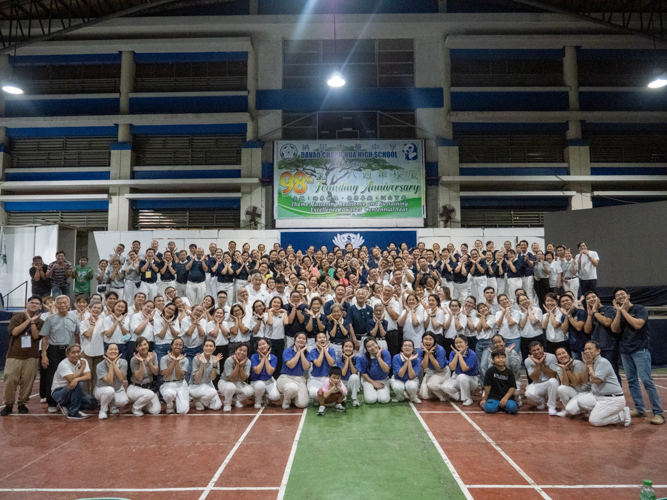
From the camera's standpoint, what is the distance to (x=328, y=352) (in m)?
7.47

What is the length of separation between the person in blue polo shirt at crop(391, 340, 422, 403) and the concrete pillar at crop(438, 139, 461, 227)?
420 inches

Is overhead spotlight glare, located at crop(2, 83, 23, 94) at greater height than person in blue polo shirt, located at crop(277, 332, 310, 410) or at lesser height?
greater

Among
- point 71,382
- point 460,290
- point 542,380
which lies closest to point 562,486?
point 542,380

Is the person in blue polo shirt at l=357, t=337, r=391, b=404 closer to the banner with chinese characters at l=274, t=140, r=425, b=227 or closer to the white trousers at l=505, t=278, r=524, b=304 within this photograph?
the white trousers at l=505, t=278, r=524, b=304

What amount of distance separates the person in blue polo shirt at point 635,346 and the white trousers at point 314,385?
4699 millimetres

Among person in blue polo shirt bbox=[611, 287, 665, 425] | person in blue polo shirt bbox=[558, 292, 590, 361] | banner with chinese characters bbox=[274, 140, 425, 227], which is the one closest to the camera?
person in blue polo shirt bbox=[611, 287, 665, 425]

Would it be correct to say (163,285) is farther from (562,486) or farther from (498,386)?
(562,486)

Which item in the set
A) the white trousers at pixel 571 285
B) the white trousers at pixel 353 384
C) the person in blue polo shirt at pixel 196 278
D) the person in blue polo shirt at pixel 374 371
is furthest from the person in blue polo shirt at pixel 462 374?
the person in blue polo shirt at pixel 196 278

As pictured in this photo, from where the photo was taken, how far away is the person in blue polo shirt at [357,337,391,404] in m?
7.37

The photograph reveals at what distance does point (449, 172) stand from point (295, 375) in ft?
41.3

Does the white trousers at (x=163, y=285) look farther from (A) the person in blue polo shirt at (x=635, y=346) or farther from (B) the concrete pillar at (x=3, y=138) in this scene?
(B) the concrete pillar at (x=3, y=138)

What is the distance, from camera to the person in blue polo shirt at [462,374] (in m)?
7.39

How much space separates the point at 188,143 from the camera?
18359mm

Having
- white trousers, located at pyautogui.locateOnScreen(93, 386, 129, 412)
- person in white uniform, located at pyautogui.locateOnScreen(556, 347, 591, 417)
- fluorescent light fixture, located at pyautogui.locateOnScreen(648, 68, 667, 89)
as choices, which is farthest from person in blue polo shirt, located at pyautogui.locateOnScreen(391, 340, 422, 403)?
fluorescent light fixture, located at pyautogui.locateOnScreen(648, 68, 667, 89)
